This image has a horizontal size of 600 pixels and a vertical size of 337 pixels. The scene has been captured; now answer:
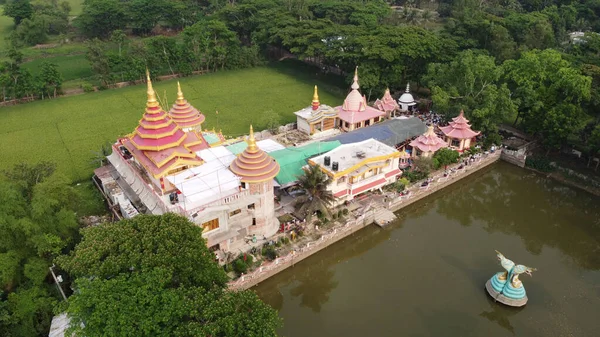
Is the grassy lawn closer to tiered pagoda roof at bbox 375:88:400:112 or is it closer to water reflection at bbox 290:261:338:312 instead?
tiered pagoda roof at bbox 375:88:400:112

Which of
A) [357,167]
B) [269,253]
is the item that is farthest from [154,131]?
[357,167]

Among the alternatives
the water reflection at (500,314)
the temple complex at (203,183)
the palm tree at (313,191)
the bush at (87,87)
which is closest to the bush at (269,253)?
the temple complex at (203,183)

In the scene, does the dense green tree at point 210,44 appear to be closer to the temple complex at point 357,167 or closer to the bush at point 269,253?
the temple complex at point 357,167

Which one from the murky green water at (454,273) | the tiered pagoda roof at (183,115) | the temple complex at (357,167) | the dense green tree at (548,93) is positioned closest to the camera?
the murky green water at (454,273)

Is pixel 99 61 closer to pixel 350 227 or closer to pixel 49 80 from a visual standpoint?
pixel 49 80

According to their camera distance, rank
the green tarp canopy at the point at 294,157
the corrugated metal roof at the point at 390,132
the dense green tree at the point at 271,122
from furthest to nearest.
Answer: the dense green tree at the point at 271,122 < the corrugated metal roof at the point at 390,132 < the green tarp canopy at the point at 294,157

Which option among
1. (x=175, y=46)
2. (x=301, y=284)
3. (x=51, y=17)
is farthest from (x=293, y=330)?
(x=51, y=17)
